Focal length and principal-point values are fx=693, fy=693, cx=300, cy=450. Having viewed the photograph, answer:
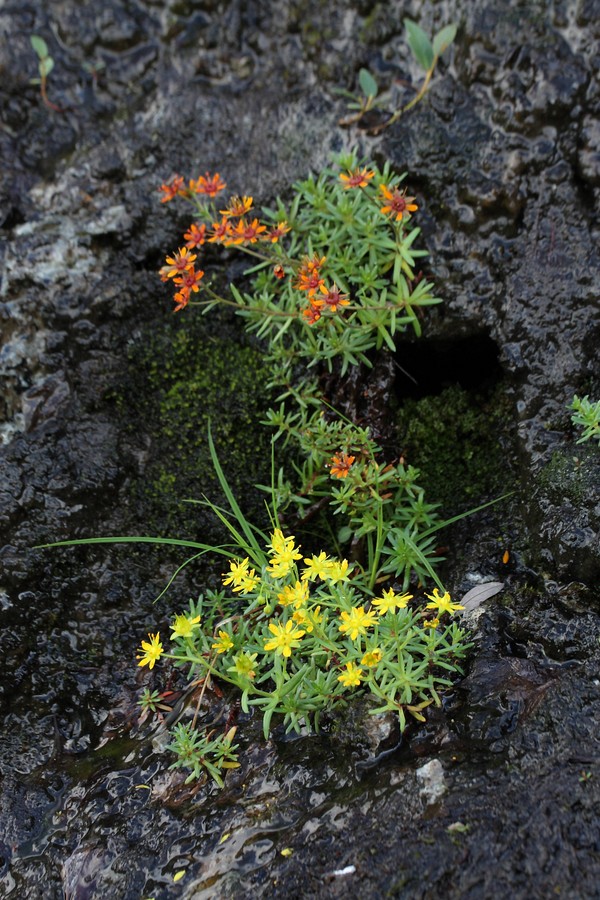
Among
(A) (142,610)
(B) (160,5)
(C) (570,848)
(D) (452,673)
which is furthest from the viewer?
(B) (160,5)

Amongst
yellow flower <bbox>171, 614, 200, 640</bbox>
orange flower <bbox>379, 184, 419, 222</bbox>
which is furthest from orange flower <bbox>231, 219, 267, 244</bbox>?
yellow flower <bbox>171, 614, 200, 640</bbox>

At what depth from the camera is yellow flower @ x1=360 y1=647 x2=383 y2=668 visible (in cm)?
256

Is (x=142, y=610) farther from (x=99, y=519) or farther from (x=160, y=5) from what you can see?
(x=160, y=5)

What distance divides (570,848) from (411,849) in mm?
470

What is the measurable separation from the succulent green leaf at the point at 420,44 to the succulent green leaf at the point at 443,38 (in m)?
0.03

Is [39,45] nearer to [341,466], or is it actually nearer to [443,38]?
[443,38]

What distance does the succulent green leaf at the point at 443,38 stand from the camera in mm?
3619

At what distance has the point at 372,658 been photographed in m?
2.57

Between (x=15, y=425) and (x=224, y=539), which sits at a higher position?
(x=15, y=425)

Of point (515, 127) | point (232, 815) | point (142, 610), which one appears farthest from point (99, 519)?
point (515, 127)

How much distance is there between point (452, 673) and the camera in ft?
8.99

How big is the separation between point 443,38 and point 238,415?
7.39 feet

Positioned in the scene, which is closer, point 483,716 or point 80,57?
point 483,716

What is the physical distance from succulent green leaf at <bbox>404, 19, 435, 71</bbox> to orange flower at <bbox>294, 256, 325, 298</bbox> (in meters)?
1.29
